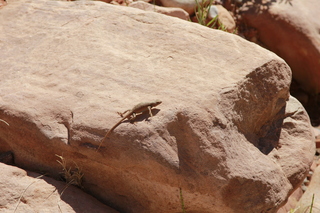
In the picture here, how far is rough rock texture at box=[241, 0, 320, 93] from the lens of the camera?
6484 millimetres

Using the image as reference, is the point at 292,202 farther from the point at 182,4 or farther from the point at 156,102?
the point at 182,4

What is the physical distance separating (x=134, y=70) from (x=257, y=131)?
130 centimetres

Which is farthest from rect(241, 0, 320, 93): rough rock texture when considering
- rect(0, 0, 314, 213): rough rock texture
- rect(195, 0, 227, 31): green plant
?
rect(0, 0, 314, 213): rough rock texture

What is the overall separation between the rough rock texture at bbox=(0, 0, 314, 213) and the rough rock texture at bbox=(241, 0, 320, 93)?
9.27 feet

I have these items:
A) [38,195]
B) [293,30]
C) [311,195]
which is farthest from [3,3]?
[293,30]

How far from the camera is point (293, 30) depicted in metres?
6.52

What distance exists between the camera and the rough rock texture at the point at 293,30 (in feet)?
21.3

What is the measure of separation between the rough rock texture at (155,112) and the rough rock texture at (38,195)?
138 millimetres

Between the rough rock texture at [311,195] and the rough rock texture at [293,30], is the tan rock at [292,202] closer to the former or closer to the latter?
the rough rock texture at [311,195]

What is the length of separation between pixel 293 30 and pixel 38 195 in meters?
5.14

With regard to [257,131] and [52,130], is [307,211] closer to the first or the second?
[257,131]

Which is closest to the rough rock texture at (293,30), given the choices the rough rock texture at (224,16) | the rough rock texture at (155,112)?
the rough rock texture at (224,16)

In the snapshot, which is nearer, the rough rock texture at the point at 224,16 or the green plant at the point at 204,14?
the green plant at the point at 204,14

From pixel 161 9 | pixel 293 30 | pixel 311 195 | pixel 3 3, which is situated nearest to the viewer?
pixel 311 195
